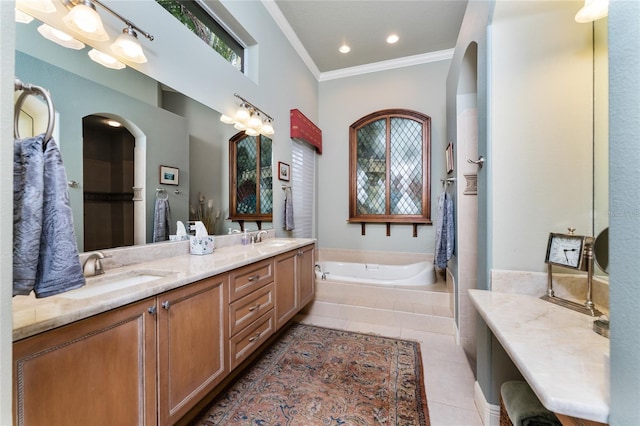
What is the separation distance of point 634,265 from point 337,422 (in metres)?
1.49

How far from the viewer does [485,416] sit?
1421 mm

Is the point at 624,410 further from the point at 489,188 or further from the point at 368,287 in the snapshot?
the point at 368,287

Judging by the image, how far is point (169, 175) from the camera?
1.76 meters

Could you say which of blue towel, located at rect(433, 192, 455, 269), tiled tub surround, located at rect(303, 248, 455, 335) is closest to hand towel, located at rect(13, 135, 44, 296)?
tiled tub surround, located at rect(303, 248, 455, 335)

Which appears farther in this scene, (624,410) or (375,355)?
(375,355)

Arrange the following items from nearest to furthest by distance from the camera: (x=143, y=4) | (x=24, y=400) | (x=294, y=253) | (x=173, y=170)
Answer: (x=24, y=400) < (x=143, y=4) < (x=173, y=170) < (x=294, y=253)

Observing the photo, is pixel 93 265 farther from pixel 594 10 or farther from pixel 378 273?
pixel 378 273

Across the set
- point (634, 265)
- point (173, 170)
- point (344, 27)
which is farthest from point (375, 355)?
point (344, 27)

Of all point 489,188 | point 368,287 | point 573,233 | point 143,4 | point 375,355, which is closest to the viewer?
point 573,233

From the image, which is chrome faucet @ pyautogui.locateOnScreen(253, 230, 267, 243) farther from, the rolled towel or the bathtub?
the rolled towel

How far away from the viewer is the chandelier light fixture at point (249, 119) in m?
2.34

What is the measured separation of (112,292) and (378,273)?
125 inches

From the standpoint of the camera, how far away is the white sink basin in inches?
44.4

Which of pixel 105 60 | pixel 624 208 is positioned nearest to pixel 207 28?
pixel 105 60
